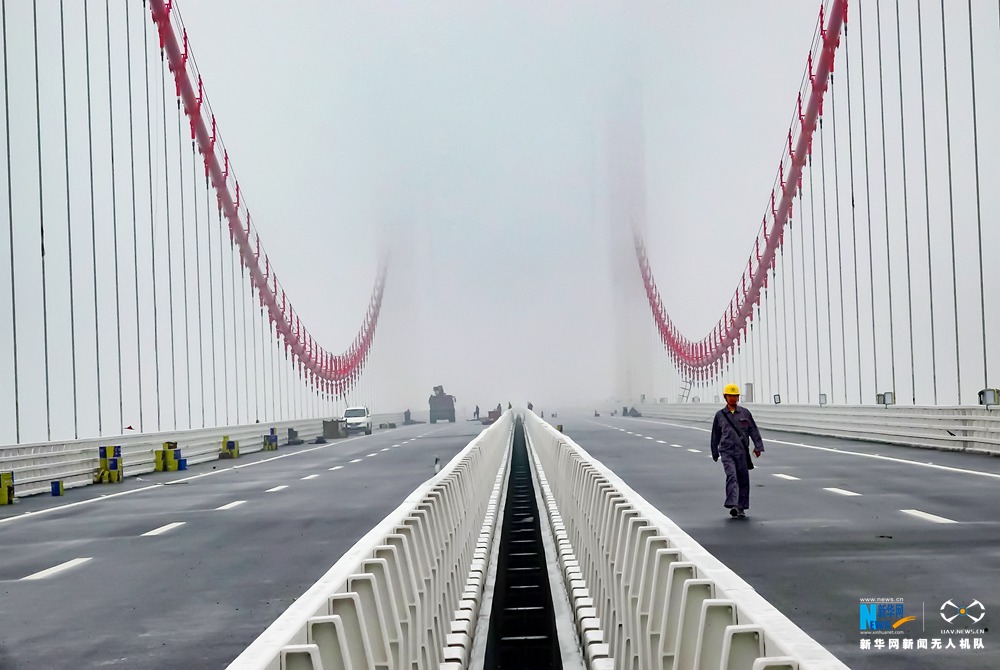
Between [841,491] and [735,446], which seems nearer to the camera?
[735,446]

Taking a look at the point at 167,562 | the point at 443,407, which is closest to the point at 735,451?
the point at 167,562

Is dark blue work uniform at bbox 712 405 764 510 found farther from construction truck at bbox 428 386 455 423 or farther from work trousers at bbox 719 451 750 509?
construction truck at bbox 428 386 455 423

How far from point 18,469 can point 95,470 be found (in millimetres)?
4593

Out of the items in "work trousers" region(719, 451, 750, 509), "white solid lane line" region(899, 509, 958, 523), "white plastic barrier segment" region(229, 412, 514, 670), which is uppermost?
"white plastic barrier segment" region(229, 412, 514, 670)

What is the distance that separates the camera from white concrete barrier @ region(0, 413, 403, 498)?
1145 inches

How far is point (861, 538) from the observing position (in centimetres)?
1515

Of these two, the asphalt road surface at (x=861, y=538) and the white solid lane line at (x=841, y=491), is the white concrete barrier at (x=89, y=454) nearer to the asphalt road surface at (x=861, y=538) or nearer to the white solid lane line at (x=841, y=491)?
the asphalt road surface at (x=861, y=538)

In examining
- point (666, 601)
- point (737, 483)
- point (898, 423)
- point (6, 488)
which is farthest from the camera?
point (898, 423)

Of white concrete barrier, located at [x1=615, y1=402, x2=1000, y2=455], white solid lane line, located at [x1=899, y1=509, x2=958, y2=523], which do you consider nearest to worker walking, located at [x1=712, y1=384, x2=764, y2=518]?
white solid lane line, located at [x1=899, y1=509, x2=958, y2=523]

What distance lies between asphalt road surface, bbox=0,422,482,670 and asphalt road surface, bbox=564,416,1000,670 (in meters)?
4.14

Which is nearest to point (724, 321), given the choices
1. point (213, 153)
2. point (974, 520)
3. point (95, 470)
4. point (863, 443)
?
point (213, 153)

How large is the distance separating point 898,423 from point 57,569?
2848 centimetres

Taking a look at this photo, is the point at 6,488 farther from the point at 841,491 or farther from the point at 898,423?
the point at 898,423

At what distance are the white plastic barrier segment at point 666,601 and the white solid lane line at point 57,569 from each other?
5.78 metres
